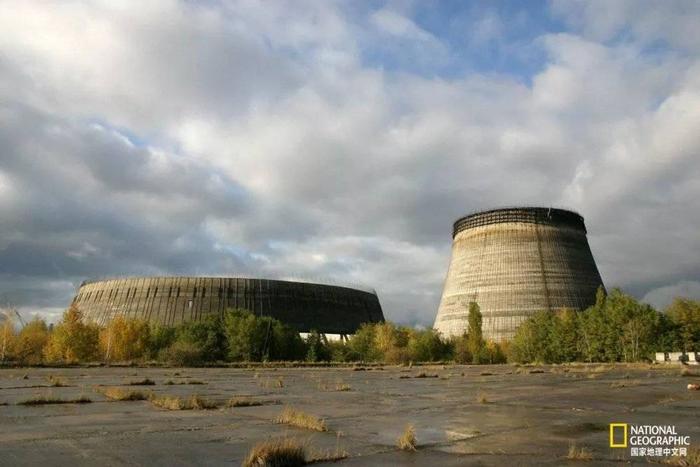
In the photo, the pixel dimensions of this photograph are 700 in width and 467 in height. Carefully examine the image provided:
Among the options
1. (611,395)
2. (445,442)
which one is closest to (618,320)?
(611,395)

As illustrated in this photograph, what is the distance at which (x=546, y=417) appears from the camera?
9367mm

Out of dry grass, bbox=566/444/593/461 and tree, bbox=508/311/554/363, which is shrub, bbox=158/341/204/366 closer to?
tree, bbox=508/311/554/363

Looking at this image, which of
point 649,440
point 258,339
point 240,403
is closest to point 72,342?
point 258,339

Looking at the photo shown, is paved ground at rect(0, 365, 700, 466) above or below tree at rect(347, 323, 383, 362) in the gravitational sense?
above

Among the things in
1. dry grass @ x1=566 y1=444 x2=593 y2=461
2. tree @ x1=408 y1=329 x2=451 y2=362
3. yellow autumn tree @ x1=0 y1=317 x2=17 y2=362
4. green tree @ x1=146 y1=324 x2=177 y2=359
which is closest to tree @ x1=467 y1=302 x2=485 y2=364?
tree @ x1=408 y1=329 x2=451 y2=362

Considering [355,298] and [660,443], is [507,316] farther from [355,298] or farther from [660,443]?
[660,443]

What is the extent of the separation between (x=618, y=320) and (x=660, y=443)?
5176cm

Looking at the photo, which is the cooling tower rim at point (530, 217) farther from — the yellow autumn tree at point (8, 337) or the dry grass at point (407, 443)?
the dry grass at point (407, 443)

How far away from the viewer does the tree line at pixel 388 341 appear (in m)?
53.7

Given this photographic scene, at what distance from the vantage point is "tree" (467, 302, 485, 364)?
60.7 metres

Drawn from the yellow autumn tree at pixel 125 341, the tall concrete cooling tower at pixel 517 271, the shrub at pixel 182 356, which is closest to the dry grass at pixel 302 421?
the shrub at pixel 182 356

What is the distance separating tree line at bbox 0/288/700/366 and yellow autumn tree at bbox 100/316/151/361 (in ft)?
0.34

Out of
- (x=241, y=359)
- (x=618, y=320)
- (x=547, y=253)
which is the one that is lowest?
(x=241, y=359)

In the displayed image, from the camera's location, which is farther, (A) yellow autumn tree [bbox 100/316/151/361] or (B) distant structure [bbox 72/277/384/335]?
(B) distant structure [bbox 72/277/384/335]
